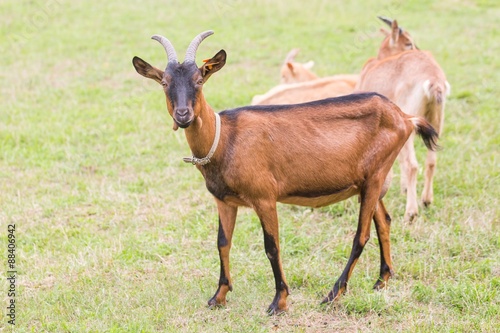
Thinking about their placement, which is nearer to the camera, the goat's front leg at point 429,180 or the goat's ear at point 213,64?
the goat's ear at point 213,64

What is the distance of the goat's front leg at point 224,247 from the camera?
574 cm

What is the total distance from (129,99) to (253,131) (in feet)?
21.9

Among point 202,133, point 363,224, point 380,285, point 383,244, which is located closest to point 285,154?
point 202,133

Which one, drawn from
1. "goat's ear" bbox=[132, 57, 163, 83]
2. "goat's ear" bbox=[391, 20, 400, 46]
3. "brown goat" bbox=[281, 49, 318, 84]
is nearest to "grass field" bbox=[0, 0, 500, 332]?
"brown goat" bbox=[281, 49, 318, 84]

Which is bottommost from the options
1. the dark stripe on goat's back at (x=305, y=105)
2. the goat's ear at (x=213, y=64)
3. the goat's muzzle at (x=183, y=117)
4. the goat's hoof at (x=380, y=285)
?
the goat's hoof at (x=380, y=285)

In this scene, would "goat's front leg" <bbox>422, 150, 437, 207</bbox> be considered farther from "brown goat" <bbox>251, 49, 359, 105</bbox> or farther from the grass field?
"brown goat" <bbox>251, 49, 359, 105</bbox>

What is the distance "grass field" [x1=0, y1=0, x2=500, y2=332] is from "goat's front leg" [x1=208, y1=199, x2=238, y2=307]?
0.13m

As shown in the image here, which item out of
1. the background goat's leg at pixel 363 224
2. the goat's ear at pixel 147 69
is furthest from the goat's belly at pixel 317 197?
the goat's ear at pixel 147 69

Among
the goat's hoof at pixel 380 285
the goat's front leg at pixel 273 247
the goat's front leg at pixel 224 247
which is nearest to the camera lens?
the goat's front leg at pixel 273 247

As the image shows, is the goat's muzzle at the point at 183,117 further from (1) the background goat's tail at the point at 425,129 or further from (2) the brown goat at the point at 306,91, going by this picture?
(2) the brown goat at the point at 306,91

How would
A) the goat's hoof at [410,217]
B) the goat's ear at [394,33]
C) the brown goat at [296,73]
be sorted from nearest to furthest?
the goat's hoof at [410,217] → the goat's ear at [394,33] → the brown goat at [296,73]

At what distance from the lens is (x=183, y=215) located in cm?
763

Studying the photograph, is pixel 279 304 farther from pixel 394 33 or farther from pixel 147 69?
pixel 394 33

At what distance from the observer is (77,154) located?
31.4 ft
